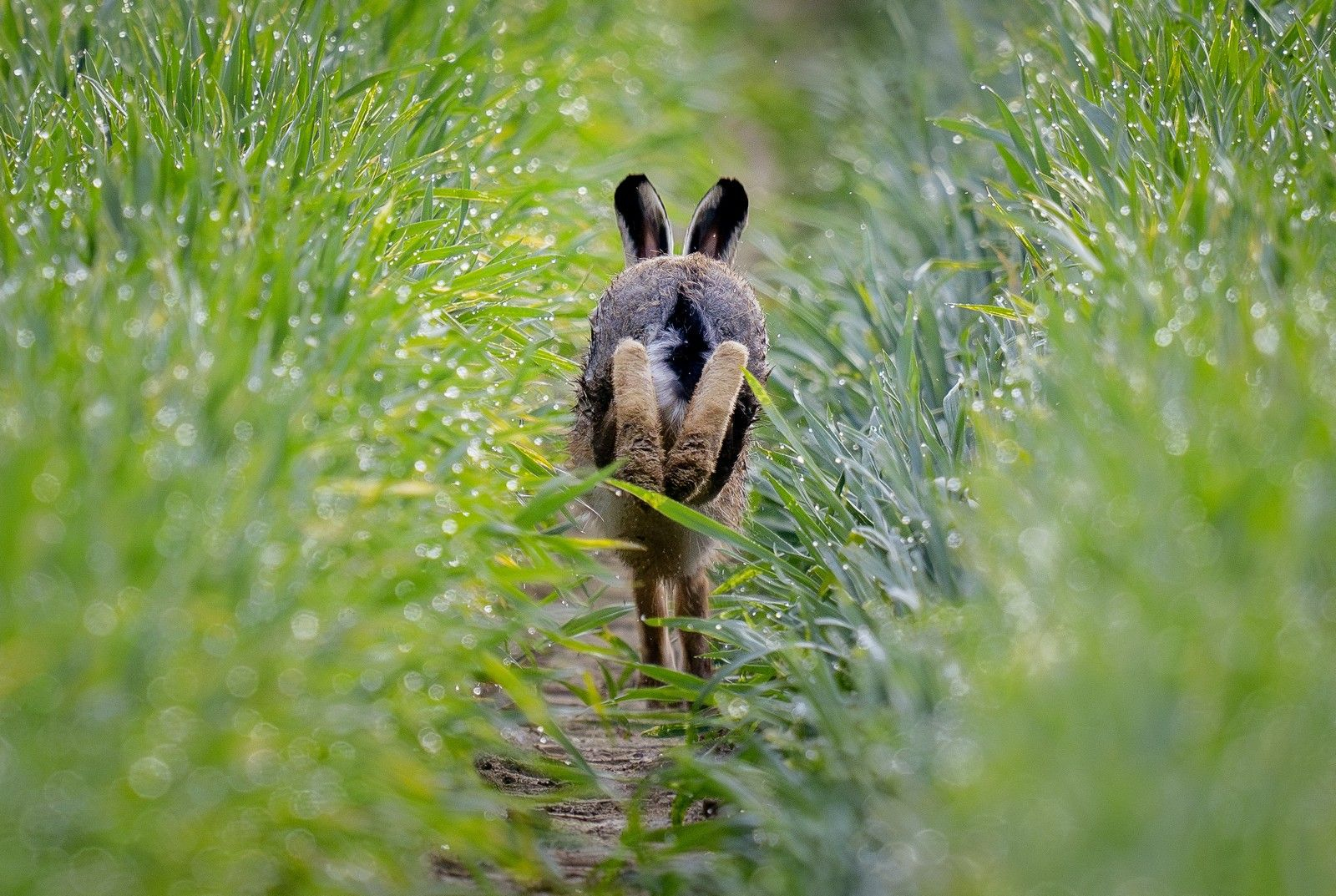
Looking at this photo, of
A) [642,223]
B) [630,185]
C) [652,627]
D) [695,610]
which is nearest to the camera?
[695,610]

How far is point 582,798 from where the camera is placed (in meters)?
3.39

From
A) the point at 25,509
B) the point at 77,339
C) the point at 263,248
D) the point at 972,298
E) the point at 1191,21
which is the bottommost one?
the point at 25,509

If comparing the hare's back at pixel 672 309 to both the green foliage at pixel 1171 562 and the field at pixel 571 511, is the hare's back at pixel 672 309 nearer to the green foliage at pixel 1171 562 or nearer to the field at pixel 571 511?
the field at pixel 571 511

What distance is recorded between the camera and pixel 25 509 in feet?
6.93

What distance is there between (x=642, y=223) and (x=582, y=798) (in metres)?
2.02

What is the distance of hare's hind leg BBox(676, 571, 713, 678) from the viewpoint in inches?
157

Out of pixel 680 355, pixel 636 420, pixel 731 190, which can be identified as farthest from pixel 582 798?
pixel 731 190

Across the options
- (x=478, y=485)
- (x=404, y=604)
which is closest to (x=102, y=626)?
(x=404, y=604)

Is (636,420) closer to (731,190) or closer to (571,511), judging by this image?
(571,511)

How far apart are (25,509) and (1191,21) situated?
151 inches

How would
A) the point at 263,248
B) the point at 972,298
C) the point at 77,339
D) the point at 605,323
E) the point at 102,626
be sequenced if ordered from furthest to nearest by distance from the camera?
the point at 972,298 → the point at 605,323 → the point at 263,248 → the point at 77,339 → the point at 102,626

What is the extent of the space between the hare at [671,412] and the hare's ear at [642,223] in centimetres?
6

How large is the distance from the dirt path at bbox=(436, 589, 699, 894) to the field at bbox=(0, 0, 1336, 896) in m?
0.02

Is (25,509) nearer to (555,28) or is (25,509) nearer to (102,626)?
(102,626)
